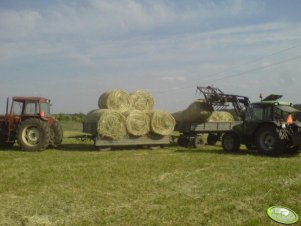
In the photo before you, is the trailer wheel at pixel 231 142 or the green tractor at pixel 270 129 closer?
the green tractor at pixel 270 129

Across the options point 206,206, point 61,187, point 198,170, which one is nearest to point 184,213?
point 206,206

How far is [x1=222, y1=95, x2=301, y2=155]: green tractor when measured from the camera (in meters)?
12.9

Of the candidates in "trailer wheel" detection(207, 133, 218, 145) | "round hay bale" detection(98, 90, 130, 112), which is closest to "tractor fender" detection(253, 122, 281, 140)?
"trailer wheel" detection(207, 133, 218, 145)

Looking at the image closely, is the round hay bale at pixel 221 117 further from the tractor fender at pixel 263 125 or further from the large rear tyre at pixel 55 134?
the large rear tyre at pixel 55 134

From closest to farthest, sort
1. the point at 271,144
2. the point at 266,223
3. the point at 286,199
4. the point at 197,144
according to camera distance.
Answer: the point at 266,223
the point at 286,199
the point at 271,144
the point at 197,144

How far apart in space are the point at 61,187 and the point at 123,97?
7.74 metres

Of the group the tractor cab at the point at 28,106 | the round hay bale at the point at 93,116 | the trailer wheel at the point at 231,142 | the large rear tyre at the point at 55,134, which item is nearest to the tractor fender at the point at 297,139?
the trailer wheel at the point at 231,142

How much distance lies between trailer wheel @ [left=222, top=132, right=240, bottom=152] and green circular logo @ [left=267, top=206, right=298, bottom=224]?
779cm

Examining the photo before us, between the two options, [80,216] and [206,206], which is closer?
[80,216]

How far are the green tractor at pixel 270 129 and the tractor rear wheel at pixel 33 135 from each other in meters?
6.16

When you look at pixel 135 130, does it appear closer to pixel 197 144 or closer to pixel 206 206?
pixel 197 144

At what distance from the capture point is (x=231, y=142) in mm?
14469

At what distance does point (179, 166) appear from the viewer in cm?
1046

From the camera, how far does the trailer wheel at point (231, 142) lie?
14328mm
